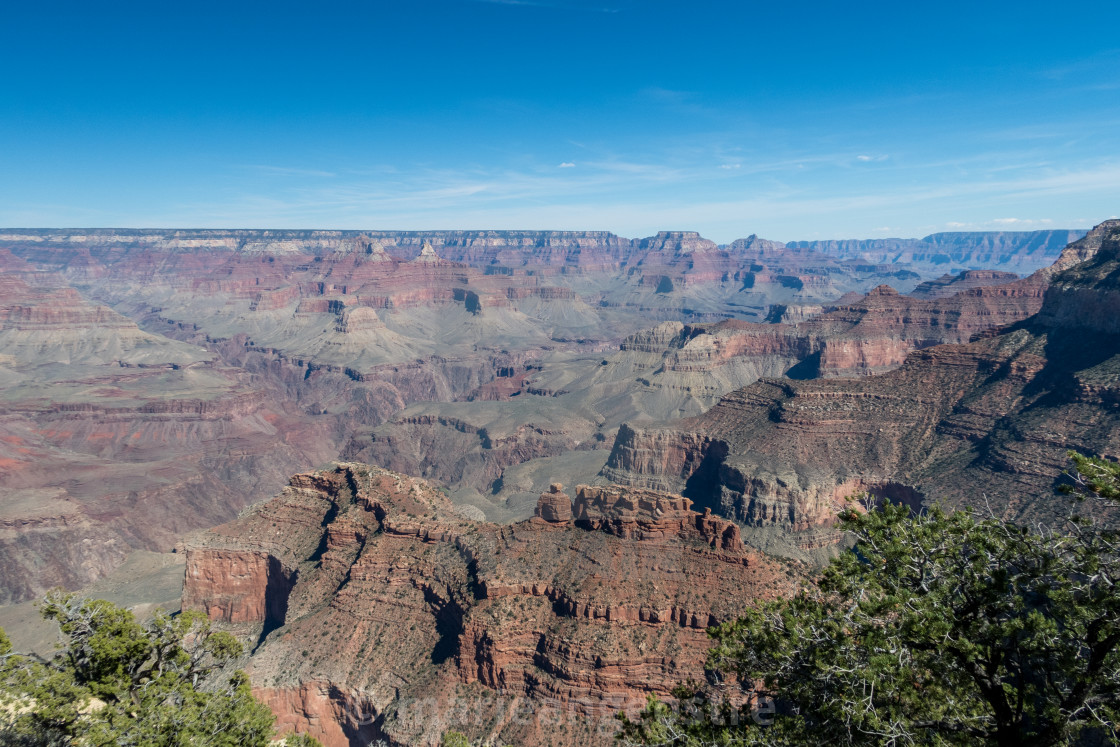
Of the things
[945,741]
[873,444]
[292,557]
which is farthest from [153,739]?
[873,444]

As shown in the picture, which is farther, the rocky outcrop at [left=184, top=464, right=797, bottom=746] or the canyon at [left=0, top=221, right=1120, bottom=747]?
the canyon at [left=0, top=221, right=1120, bottom=747]

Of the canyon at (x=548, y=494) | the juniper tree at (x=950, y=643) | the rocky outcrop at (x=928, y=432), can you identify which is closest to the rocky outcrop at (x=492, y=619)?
the canyon at (x=548, y=494)

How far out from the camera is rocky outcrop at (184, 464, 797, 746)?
1640 inches

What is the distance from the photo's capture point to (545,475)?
420 feet

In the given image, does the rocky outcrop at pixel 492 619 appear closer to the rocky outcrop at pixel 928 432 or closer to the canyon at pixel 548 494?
the canyon at pixel 548 494

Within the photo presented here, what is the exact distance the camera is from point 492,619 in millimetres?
44250

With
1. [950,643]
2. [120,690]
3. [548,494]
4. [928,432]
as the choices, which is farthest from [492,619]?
[928,432]

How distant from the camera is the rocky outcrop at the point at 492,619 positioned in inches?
1640

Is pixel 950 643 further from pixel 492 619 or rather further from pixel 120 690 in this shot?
pixel 492 619

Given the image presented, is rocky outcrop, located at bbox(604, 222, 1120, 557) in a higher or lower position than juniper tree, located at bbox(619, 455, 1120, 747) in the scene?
lower

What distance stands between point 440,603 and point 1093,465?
1715 inches

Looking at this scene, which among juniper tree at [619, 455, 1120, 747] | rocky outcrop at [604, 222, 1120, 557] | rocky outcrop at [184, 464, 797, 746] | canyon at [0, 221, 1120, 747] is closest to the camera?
juniper tree at [619, 455, 1120, 747]

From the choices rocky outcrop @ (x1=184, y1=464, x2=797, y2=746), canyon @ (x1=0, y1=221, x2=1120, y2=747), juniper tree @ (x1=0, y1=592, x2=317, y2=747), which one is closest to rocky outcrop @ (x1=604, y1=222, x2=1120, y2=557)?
canyon @ (x1=0, y1=221, x2=1120, y2=747)

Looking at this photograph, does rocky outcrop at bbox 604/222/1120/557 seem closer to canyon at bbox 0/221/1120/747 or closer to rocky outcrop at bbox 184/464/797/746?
canyon at bbox 0/221/1120/747
